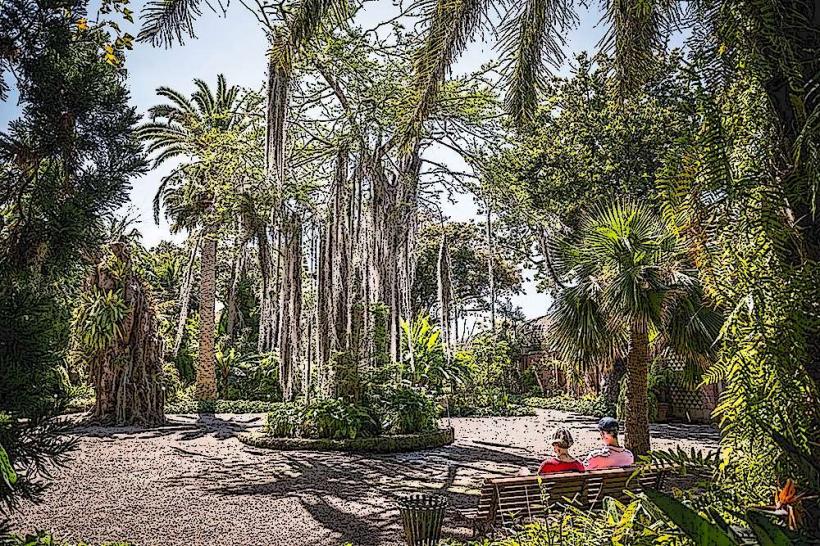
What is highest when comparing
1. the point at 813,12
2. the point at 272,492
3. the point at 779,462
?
the point at 813,12

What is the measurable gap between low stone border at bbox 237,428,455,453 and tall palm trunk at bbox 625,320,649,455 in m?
4.43

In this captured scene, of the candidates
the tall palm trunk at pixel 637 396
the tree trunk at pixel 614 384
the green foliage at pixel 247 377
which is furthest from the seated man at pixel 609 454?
the green foliage at pixel 247 377

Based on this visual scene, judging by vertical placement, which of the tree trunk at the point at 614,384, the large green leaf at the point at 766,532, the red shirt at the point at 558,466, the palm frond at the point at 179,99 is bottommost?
the red shirt at the point at 558,466

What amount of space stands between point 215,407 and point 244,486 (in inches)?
413

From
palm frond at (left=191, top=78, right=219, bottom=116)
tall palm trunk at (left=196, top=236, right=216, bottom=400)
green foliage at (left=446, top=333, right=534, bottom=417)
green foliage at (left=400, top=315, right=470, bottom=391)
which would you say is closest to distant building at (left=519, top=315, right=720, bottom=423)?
green foliage at (left=446, top=333, right=534, bottom=417)

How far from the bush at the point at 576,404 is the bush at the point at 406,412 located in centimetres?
657

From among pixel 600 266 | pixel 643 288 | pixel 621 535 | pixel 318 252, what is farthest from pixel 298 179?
pixel 621 535

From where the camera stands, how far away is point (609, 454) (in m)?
5.88

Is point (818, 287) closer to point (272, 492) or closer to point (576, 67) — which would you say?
point (272, 492)

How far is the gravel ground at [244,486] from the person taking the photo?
610cm

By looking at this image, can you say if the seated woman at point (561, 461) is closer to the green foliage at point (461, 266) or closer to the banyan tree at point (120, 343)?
the banyan tree at point (120, 343)

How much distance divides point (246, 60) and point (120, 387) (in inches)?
431

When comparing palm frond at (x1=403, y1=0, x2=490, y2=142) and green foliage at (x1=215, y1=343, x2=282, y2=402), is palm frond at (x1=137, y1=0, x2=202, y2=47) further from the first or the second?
green foliage at (x1=215, y1=343, x2=282, y2=402)

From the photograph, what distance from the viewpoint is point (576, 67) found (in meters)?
18.1
